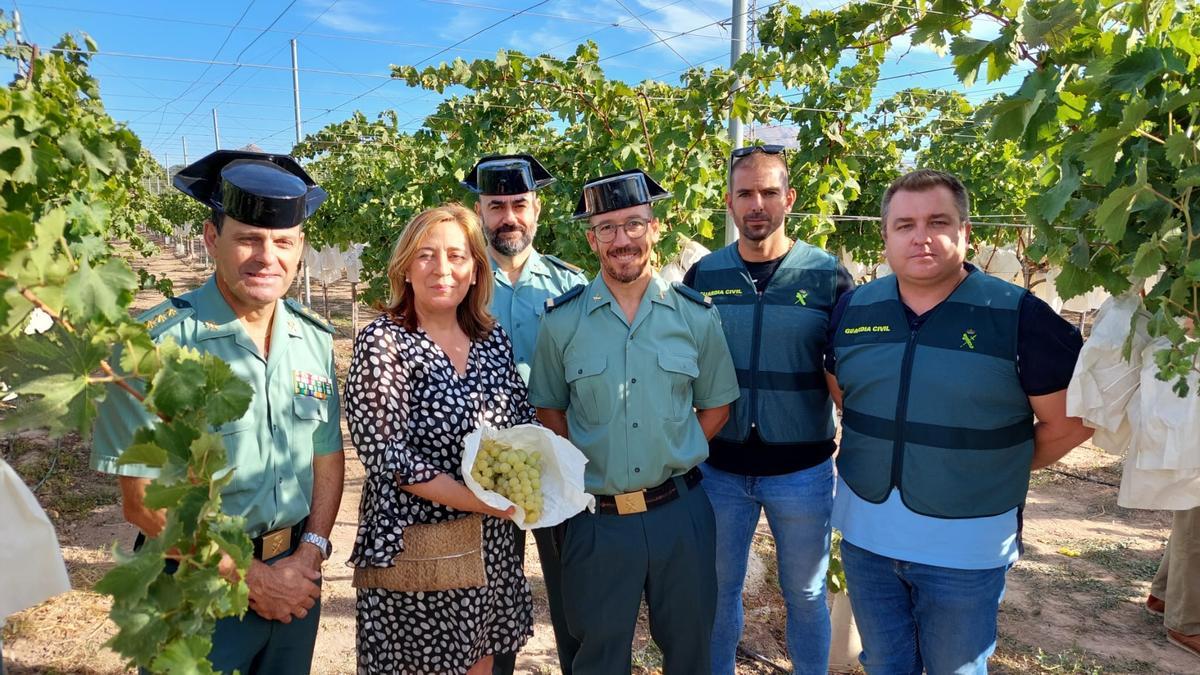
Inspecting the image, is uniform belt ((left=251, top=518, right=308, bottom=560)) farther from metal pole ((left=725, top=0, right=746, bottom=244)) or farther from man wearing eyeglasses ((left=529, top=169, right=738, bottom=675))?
metal pole ((left=725, top=0, right=746, bottom=244))

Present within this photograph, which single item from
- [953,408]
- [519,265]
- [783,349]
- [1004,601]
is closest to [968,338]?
[953,408]

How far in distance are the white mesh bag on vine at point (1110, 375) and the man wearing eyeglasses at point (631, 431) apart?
1150mm

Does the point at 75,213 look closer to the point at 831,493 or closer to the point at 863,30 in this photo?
the point at 831,493

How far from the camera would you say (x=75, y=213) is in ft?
11.4

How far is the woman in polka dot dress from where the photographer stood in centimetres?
220

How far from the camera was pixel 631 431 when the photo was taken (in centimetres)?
253

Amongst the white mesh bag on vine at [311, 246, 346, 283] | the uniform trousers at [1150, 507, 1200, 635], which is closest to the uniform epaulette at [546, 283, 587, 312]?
the uniform trousers at [1150, 507, 1200, 635]

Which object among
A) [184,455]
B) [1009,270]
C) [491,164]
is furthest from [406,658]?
[1009,270]

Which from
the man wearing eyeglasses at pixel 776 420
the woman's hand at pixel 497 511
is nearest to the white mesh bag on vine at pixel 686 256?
the man wearing eyeglasses at pixel 776 420

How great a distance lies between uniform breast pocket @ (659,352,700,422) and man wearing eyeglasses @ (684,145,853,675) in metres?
0.41

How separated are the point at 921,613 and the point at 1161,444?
0.93m

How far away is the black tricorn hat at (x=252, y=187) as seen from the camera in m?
2.04

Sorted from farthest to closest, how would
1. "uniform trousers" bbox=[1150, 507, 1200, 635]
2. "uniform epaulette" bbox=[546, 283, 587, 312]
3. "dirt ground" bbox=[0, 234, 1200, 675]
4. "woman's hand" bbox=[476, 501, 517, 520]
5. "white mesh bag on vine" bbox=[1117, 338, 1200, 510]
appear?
"uniform trousers" bbox=[1150, 507, 1200, 635], "dirt ground" bbox=[0, 234, 1200, 675], "uniform epaulette" bbox=[546, 283, 587, 312], "woman's hand" bbox=[476, 501, 517, 520], "white mesh bag on vine" bbox=[1117, 338, 1200, 510]

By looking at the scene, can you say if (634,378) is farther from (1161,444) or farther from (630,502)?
(1161,444)
